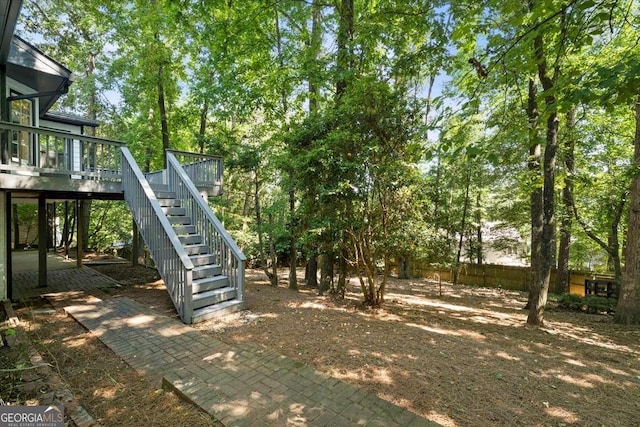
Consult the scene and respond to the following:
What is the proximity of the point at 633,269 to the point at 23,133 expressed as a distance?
16.1 m

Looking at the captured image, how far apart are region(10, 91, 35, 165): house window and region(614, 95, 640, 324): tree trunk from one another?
49.4 ft

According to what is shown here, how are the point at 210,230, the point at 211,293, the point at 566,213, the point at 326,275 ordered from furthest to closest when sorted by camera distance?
the point at 566,213
the point at 326,275
the point at 210,230
the point at 211,293

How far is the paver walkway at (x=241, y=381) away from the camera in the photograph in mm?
2666

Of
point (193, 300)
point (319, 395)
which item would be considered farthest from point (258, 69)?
point (319, 395)

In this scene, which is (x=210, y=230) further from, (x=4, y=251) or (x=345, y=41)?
(x=345, y=41)

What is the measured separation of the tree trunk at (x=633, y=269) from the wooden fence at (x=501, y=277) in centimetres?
598

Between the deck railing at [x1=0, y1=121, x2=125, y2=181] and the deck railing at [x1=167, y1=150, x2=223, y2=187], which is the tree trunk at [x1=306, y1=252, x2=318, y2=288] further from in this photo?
the deck railing at [x1=0, y1=121, x2=125, y2=181]

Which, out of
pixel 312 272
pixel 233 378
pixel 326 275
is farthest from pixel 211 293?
pixel 312 272

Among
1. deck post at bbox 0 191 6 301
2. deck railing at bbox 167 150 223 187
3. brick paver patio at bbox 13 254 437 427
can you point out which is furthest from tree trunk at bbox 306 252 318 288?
deck post at bbox 0 191 6 301

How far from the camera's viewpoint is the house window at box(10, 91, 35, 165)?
24.6 ft

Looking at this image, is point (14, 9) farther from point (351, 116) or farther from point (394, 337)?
point (394, 337)

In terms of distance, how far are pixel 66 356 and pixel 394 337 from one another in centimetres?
442

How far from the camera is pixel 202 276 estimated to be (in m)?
5.68

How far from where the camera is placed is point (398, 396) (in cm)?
300
